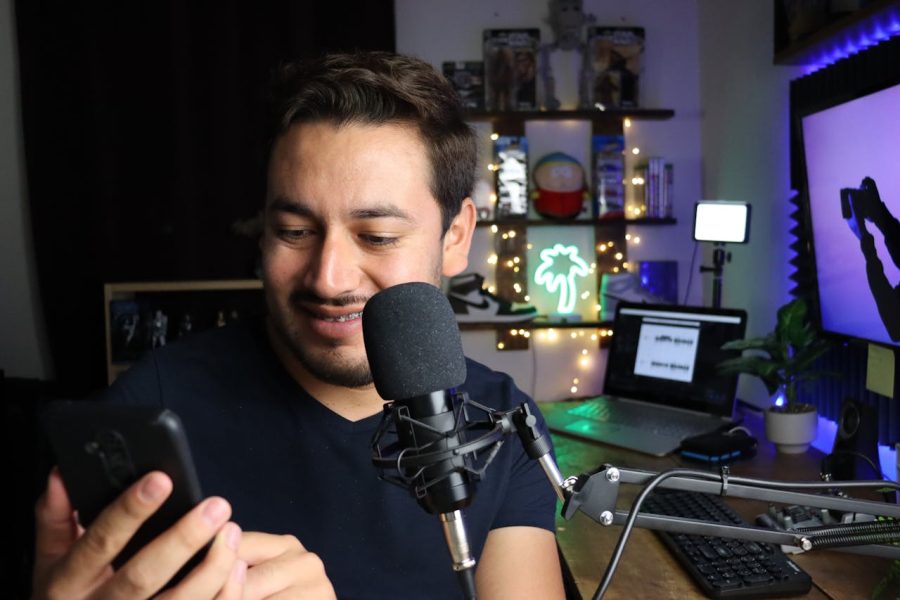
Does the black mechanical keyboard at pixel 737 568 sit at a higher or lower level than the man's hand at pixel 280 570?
lower

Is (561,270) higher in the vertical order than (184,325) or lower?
higher

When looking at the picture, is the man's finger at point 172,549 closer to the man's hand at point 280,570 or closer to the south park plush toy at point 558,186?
the man's hand at point 280,570

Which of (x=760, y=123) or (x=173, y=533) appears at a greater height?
(x=760, y=123)

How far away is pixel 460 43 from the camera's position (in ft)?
11.6

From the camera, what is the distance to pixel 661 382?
262 centimetres

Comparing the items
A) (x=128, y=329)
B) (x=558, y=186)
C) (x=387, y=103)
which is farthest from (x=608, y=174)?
(x=387, y=103)

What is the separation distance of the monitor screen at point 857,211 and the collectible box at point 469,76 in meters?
1.56

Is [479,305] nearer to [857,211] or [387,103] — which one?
[857,211]

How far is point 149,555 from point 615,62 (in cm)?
328

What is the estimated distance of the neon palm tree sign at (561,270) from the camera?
143 inches

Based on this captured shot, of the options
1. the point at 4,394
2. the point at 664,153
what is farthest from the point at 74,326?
the point at 664,153

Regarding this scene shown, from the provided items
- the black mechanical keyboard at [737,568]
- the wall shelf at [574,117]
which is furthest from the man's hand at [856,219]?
the wall shelf at [574,117]

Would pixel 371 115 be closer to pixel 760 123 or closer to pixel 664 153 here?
pixel 760 123

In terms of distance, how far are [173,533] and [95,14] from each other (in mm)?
3409
